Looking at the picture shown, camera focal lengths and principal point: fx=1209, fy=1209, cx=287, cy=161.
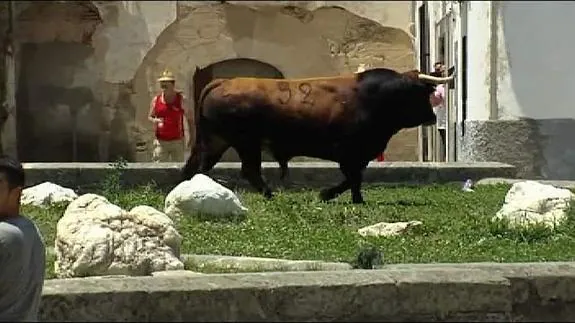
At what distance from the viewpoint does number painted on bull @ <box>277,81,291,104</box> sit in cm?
1102

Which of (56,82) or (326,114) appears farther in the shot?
(56,82)

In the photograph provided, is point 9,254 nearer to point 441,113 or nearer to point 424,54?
point 441,113

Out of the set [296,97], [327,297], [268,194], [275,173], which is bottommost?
[275,173]

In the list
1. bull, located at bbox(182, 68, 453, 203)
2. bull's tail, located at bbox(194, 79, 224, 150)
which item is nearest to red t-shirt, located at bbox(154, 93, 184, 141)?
bull's tail, located at bbox(194, 79, 224, 150)

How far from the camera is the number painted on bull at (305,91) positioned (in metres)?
11.0

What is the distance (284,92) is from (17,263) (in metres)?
6.38

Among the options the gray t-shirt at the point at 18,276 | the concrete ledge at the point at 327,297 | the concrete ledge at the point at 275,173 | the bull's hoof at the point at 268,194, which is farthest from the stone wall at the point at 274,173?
the gray t-shirt at the point at 18,276

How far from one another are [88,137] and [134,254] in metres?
14.7

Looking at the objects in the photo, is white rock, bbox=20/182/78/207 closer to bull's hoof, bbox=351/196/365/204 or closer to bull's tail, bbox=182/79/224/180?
bull's tail, bbox=182/79/224/180

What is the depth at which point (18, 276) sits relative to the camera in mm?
4840

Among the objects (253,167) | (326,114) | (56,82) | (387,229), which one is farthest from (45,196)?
(56,82)

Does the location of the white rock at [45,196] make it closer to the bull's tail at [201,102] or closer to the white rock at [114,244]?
the bull's tail at [201,102]

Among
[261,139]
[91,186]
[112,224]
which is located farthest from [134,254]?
[91,186]

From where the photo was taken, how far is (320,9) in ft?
69.7
